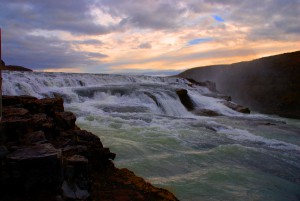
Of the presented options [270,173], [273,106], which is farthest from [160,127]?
[273,106]

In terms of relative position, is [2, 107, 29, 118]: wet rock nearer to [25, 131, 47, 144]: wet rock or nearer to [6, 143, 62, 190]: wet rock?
[25, 131, 47, 144]: wet rock

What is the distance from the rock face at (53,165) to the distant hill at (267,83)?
2871 cm

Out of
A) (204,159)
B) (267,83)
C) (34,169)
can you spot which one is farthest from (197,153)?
(267,83)

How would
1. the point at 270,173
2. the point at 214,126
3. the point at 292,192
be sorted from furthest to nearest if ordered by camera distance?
the point at 214,126, the point at 270,173, the point at 292,192

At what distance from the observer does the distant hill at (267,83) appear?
33.5 m

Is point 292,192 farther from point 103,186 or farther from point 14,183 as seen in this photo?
point 14,183

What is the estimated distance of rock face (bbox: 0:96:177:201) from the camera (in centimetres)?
322

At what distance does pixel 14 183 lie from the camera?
322 cm

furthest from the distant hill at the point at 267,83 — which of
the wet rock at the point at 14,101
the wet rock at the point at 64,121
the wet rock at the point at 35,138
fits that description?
the wet rock at the point at 35,138

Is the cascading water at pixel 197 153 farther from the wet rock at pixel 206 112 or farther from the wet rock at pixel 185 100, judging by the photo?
the wet rock at pixel 185 100

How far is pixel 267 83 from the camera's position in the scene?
37688 mm

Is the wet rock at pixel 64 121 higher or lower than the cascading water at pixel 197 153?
higher

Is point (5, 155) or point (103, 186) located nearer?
point (5, 155)

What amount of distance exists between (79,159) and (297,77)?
3653 cm
